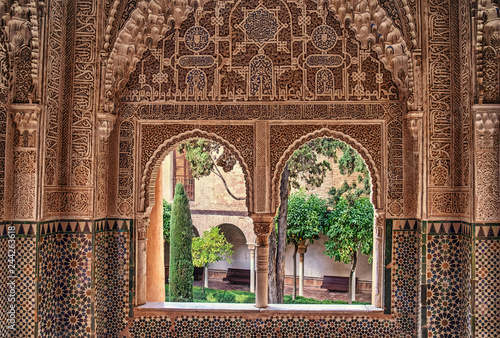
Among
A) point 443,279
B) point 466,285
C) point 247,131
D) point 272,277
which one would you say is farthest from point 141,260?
point 272,277

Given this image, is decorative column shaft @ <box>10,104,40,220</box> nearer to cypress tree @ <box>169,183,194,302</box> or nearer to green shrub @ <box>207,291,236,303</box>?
cypress tree @ <box>169,183,194,302</box>

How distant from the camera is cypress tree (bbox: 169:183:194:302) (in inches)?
412

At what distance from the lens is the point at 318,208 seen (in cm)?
1271

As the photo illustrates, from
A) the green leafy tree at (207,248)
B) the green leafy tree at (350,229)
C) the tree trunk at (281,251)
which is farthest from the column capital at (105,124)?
the green leafy tree at (207,248)

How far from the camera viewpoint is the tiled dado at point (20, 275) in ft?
15.2

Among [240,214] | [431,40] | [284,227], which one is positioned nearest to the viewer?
[431,40]

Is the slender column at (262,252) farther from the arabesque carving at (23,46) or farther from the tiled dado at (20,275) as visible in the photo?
the arabesque carving at (23,46)

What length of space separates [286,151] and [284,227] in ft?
18.1

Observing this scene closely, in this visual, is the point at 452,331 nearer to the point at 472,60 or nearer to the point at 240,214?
the point at 472,60

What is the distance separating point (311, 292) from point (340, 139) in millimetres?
11093

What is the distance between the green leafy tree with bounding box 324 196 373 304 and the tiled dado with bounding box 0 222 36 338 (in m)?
8.83

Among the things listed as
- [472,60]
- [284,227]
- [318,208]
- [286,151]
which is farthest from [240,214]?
[472,60]

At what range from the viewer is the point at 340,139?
17.8ft

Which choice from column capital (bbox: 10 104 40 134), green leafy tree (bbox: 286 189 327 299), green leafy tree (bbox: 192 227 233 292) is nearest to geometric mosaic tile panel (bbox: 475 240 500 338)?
column capital (bbox: 10 104 40 134)
